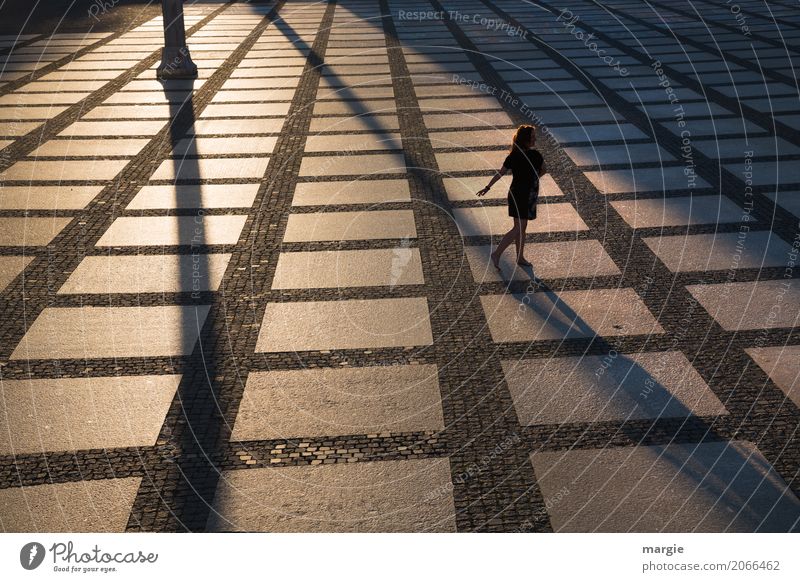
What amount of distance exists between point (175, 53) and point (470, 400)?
12.7 meters

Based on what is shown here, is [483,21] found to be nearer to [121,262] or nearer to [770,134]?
[770,134]

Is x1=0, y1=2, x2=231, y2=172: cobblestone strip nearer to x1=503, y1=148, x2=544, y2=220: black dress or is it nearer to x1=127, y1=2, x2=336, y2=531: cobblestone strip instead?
x1=127, y1=2, x2=336, y2=531: cobblestone strip

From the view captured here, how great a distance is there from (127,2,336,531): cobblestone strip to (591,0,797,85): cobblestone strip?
983cm

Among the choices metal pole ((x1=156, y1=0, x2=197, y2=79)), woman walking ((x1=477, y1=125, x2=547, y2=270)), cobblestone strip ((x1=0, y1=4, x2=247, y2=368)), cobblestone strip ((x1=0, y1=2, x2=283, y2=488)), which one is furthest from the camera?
metal pole ((x1=156, y1=0, x2=197, y2=79))

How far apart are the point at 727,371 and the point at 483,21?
18.3 m

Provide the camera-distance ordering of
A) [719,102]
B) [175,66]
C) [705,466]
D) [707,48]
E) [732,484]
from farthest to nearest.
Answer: [707,48] → [175,66] → [719,102] → [705,466] → [732,484]

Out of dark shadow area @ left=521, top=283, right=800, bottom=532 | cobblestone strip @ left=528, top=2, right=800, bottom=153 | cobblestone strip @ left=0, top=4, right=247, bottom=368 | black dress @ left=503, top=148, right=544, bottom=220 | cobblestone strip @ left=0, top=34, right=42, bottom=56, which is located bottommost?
cobblestone strip @ left=0, top=34, right=42, bottom=56

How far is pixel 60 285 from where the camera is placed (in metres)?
8.00

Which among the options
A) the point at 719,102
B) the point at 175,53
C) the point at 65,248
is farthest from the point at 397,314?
the point at 175,53

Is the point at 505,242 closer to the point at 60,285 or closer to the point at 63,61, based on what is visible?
the point at 60,285

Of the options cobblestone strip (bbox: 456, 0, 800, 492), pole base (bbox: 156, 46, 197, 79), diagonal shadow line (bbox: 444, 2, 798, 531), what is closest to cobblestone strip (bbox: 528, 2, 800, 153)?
cobblestone strip (bbox: 456, 0, 800, 492)

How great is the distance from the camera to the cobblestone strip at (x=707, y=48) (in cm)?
1598

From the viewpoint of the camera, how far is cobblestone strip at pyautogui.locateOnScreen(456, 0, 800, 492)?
221 inches

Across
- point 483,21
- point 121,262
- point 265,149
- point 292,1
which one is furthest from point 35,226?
point 292,1
